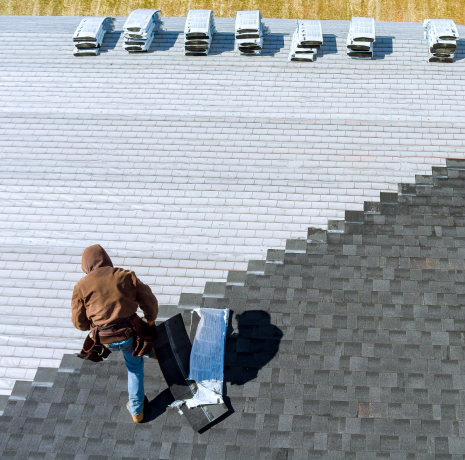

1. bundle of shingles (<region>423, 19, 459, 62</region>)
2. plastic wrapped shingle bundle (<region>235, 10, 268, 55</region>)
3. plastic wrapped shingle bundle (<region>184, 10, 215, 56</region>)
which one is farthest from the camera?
plastic wrapped shingle bundle (<region>184, 10, 215, 56</region>)

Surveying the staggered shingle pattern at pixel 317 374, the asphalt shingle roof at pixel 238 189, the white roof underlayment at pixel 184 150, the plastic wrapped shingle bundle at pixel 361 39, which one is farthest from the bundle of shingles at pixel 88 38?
the staggered shingle pattern at pixel 317 374

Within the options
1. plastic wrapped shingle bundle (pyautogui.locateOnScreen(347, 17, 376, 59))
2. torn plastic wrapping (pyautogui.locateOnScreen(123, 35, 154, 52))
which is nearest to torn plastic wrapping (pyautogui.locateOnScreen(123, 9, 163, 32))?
torn plastic wrapping (pyautogui.locateOnScreen(123, 35, 154, 52))

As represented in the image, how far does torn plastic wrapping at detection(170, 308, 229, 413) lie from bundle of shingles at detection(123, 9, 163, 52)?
29.5ft

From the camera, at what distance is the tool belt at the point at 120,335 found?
6.66 m

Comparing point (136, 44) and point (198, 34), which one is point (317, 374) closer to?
point (198, 34)

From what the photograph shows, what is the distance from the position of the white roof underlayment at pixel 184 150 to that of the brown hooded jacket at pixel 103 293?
2.47m

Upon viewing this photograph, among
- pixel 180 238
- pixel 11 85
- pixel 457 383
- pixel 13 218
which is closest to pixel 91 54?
pixel 11 85

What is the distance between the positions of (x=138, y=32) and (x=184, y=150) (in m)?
4.76

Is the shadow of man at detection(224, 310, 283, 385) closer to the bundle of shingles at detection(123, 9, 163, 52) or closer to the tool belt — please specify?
the tool belt

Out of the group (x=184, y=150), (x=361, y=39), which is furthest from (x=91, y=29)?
(x=361, y=39)

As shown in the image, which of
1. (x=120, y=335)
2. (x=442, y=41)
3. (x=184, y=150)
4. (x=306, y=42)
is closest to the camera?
(x=120, y=335)

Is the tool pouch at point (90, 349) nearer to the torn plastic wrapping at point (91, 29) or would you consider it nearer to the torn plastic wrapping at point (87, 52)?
the torn plastic wrapping at point (87, 52)

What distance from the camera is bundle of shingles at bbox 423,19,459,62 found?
12.9 meters

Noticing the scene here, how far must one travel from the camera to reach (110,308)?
6438 millimetres
